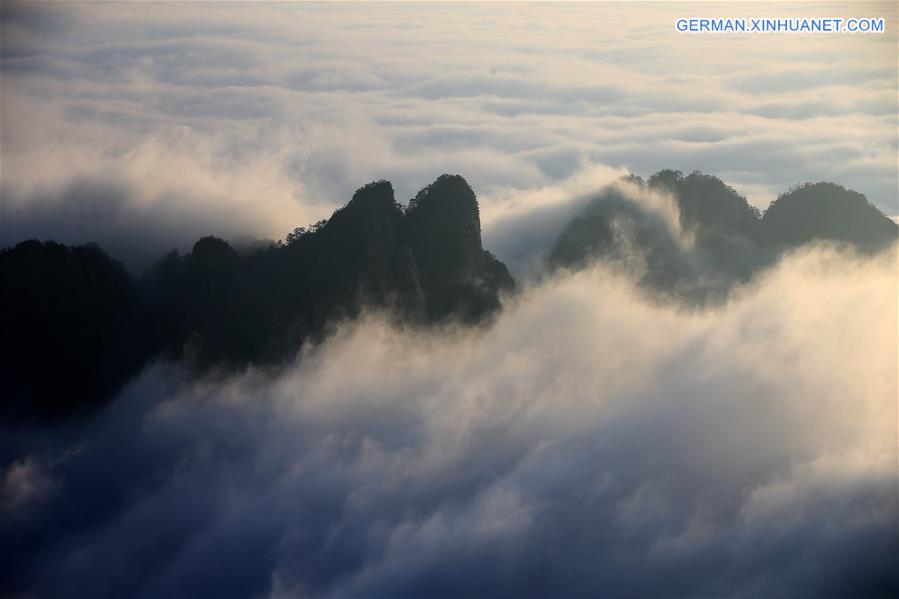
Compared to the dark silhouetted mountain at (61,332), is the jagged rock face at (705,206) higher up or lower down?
higher up

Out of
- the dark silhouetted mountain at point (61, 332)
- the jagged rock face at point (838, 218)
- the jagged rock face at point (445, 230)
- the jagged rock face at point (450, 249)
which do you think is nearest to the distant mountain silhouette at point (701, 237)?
the jagged rock face at point (838, 218)

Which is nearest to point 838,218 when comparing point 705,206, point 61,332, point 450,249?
point 705,206

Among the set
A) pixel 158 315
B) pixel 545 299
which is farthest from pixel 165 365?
pixel 545 299

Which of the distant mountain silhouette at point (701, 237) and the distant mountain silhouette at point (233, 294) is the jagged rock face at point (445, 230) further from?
the distant mountain silhouette at point (701, 237)

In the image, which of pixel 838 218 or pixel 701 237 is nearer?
pixel 838 218

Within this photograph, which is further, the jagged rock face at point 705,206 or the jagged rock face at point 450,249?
the jagged rock face at point 705,206

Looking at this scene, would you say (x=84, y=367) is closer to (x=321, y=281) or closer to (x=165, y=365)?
(x=165, y=365)

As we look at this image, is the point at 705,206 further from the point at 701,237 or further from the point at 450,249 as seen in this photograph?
the point at 450,249
